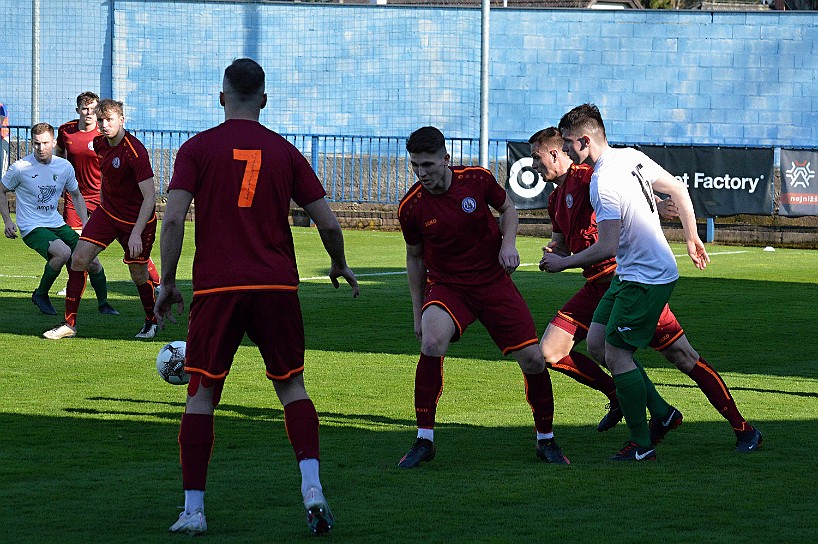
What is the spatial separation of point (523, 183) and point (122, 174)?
1633 cm

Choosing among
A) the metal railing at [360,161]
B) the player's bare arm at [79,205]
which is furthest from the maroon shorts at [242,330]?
the metal railing at [360,161]

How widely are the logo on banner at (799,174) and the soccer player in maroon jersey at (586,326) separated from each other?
62.8 ft

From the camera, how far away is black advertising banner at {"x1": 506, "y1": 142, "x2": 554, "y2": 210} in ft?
89.1

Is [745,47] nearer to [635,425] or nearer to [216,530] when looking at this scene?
[635,425]

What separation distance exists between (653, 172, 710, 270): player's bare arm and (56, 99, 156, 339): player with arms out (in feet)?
17.8

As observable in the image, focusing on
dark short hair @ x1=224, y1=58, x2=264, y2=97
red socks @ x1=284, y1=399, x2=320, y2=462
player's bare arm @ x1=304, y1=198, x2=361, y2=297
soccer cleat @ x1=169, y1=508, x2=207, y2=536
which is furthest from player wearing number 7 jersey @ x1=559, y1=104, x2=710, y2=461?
soccer cleat @ x1=169, y1=508, x2=207, y2=536

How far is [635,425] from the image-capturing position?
23.5ft

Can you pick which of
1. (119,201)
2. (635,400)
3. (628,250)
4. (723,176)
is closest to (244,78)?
(628,250)

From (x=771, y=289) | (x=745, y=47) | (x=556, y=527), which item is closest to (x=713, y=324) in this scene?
(x=771, y=289)

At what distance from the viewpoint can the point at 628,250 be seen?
705cm

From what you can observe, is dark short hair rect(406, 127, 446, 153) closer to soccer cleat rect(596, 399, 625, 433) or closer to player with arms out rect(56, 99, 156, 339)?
soccer cleat rect(596, 399, 625, 433)

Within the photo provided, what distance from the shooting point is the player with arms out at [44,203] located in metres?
13.7

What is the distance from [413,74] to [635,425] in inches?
997

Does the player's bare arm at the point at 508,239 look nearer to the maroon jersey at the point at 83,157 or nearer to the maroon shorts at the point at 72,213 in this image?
the maroon jersey at the point at 83,157
